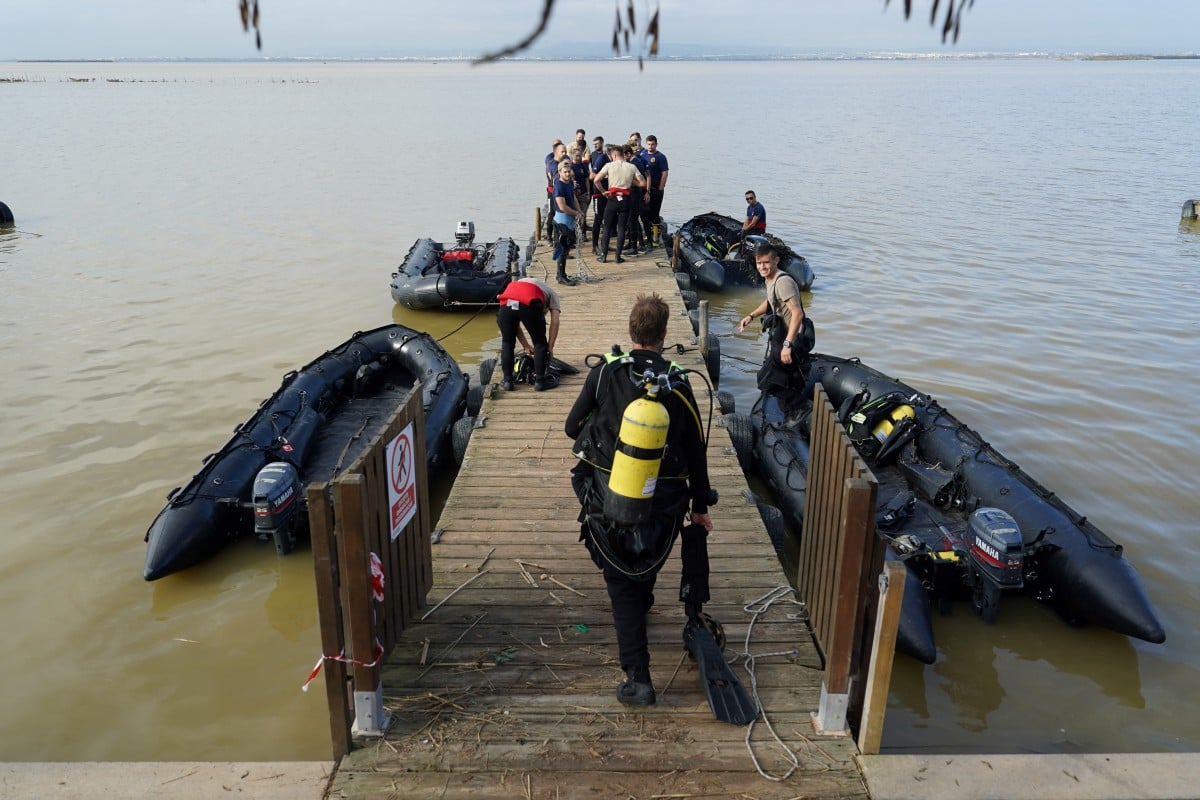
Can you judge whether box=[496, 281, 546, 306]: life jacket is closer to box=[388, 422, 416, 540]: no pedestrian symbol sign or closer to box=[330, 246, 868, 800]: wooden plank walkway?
box=[330, 246, 868, 800]: wooden plank walkway

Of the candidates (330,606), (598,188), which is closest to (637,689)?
(330,606)

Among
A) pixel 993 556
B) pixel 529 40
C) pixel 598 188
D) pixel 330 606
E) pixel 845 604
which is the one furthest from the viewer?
pixel 598 188

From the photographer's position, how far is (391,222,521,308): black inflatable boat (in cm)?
1240

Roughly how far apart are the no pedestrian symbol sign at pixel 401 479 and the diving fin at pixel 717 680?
1.42 meters

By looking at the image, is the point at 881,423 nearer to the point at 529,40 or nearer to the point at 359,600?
the point at 359,600

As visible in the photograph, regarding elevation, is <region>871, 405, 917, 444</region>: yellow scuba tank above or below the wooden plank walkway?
below

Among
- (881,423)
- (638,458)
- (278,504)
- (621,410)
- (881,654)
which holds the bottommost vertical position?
(278,504)

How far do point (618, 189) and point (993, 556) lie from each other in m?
8.32

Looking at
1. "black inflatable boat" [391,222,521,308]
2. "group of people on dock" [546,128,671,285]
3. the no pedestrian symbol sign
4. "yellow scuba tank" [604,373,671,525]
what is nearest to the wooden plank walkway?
the no pedestrian symbol sign

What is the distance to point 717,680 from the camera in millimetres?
3635

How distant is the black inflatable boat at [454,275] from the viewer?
1240 centimetres

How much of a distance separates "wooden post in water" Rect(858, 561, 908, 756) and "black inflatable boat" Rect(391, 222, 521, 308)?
9.97 meters

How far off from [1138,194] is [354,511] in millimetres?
26161

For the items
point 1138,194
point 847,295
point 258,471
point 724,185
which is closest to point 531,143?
point 724,185
